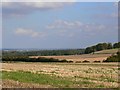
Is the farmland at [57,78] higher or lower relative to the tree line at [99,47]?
lower

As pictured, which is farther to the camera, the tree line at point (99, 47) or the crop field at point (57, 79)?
the tree line at point (99, 47)

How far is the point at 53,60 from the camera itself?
3905 inches

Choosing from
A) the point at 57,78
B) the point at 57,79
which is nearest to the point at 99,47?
the point at 57,78

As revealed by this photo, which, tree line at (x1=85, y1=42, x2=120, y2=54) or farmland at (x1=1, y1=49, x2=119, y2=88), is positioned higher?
tree line at (x1=85, y1=42, x2=120, y2=54)

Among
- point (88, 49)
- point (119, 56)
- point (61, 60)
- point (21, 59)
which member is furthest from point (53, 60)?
point (88, 49)

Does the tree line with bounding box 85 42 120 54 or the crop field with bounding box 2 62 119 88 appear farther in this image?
the tree line with bounding box 85 42 120 54

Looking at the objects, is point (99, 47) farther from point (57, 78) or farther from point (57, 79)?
point (57, 79)

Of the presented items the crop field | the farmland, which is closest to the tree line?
the farmland

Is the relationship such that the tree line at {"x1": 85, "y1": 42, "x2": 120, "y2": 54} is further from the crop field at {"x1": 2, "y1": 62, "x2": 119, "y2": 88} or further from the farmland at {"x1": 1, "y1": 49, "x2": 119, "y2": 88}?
the crop field at {"x1": 2, "y1": 62, "x2": 119, "y2": 88}

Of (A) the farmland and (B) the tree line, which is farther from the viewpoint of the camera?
(B) the tree line

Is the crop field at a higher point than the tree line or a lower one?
lower

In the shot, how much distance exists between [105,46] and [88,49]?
1040cm

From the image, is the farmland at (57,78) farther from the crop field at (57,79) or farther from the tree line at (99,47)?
the tree line at (99,47)

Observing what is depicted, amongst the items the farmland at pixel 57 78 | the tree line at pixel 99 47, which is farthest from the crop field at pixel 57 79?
the tree line at pixel 99 47
